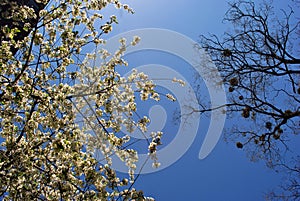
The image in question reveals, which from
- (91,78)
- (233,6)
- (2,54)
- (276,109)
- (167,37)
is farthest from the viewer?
(167,37)

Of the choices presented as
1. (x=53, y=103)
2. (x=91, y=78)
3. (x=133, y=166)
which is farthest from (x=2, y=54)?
(x=133, y=166)

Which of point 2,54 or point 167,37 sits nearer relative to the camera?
point 2,54

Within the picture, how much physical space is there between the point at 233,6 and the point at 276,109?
2.99 m

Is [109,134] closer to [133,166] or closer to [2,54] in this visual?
[133,166]

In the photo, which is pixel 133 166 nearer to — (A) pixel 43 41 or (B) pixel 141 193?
(B) pixel 141 193

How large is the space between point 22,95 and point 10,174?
1.14 meters

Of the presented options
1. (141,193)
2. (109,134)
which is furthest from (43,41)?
(141,193)

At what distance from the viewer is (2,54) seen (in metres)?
4.59

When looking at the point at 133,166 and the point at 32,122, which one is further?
the point at 133,166

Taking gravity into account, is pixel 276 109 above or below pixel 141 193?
above

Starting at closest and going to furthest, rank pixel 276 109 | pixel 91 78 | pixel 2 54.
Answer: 1. pixel 2 54
2. pixel 91 78
3. pixel 276 109

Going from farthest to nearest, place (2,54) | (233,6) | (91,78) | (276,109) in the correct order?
(233,6), (276,109), (91,78), (2,54)

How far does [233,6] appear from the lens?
8.05 metres

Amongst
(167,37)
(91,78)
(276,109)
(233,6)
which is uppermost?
(167,37)
